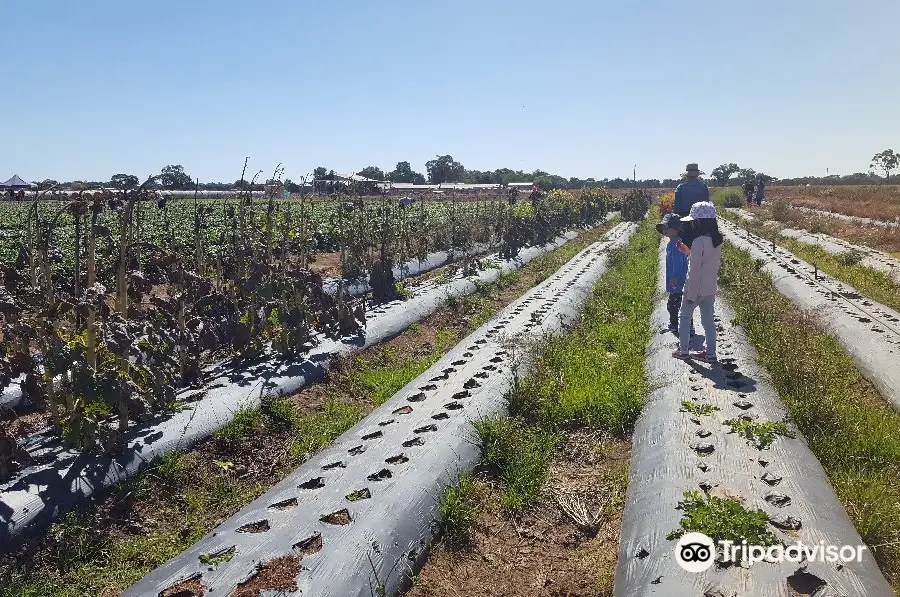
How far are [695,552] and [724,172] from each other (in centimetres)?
12045

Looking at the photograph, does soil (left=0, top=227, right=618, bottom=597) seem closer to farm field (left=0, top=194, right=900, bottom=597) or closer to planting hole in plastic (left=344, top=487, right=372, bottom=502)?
farm field (left=0, top=194, right=900, bottom=597)

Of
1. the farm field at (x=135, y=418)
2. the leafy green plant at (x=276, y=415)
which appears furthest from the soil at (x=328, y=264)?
the leafy green plant at (x=276, y=415)

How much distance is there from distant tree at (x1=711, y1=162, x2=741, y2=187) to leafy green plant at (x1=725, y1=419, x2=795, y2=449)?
102 metres

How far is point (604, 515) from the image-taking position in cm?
349

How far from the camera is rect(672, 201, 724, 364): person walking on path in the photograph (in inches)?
204

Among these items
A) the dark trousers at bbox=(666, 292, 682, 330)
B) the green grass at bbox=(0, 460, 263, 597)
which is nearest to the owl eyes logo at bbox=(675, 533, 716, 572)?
the green grass at bbox=(0, 460, 263, 597)

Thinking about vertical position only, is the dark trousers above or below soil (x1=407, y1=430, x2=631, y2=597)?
above

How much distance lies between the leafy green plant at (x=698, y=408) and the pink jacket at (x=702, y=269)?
1442 millimetres

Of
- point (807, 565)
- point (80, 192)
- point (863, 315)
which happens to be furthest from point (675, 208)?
point (80, 192)

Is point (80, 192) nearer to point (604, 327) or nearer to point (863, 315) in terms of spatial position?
point (604, 327)

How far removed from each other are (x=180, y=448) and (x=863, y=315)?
6.62 metres

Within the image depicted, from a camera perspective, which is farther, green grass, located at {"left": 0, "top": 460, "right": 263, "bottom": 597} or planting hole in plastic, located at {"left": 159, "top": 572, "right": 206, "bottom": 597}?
green grass, located at {"left": 0, "top": 460, "right": 263, "bottom": 597}

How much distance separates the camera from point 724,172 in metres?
111

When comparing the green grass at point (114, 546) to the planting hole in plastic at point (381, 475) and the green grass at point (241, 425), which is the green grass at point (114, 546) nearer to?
the green grass at point (241, 425)
